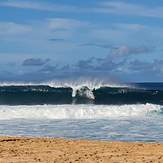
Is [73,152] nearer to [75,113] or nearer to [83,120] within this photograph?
[83,120]

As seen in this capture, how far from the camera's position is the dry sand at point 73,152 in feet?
41.0

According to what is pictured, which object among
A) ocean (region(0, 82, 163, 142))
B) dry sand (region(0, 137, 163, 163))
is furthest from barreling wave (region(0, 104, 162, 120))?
dry sand (region(0, 137, 163, 163))

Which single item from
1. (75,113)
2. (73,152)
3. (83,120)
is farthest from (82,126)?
(73,152)

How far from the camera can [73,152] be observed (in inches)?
539

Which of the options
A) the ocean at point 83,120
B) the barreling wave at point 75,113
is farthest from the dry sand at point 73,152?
the barreling wave at point 75,113

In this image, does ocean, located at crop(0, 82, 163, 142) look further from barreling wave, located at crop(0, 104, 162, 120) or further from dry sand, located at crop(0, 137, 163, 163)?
dry sand, located at crop(0, 137, 163, 163)

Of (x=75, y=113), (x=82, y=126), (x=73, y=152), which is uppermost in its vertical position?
(x=75, y=113)

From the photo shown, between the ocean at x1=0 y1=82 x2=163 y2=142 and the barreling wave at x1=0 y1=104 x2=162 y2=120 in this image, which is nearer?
the ocean at x1=0 y1=82 x2=163 y2=142

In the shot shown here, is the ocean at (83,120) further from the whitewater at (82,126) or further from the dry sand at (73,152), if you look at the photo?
the dry sand at (73,152)

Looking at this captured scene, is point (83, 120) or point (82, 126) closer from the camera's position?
point (82, 126)

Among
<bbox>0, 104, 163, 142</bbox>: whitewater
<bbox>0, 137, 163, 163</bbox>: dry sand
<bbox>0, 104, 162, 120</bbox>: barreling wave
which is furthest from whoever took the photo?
<bbox>0, 104, 162, 120</bbox>: barreling wave

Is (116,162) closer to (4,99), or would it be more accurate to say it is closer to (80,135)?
(80,135)

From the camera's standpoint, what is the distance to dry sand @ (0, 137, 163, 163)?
12.5 meters

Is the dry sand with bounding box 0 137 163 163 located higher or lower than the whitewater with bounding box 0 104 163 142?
lower
